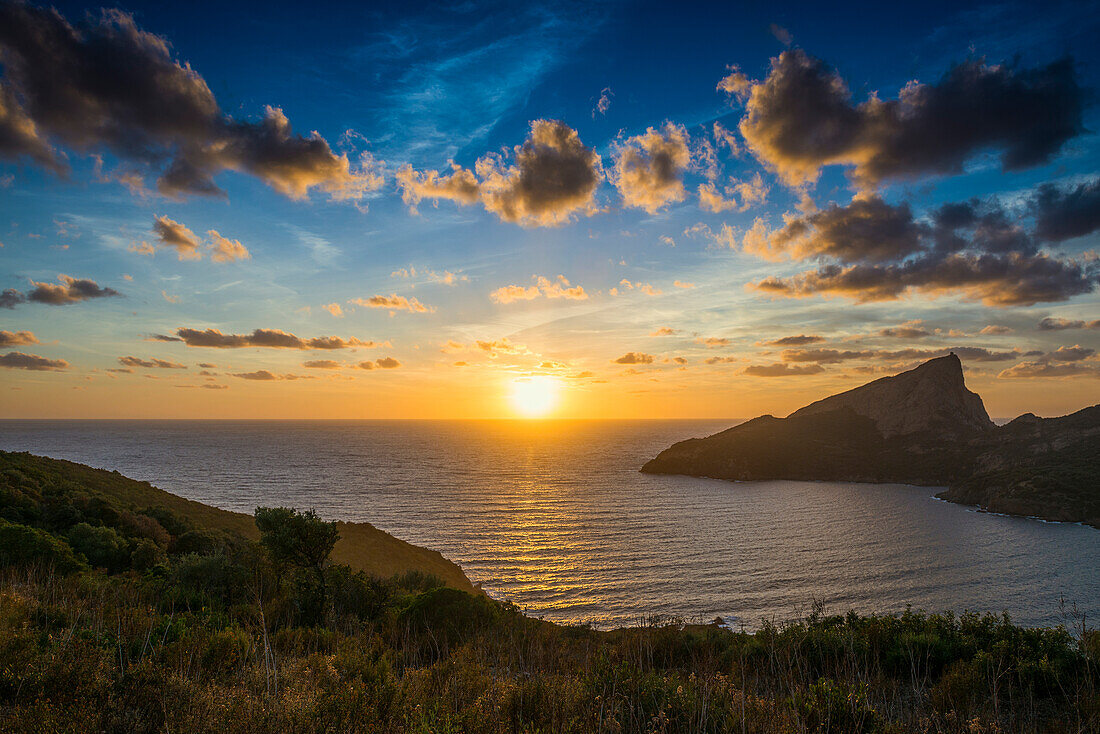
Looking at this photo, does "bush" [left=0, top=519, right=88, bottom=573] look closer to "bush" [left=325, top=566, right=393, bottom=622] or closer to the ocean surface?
"bush" [left=325, top=566, right=393, bottom=622]

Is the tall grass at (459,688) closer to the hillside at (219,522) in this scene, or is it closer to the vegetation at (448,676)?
the vegetation at (448,676)

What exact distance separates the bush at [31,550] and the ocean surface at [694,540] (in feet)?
108

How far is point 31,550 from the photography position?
18.4 metres

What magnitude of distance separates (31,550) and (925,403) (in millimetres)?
184220

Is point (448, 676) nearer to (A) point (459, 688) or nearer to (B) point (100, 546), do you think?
(A) point (459, 688)

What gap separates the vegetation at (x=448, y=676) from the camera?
602cm

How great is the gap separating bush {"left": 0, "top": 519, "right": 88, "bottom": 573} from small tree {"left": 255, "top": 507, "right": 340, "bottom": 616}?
6652 mm

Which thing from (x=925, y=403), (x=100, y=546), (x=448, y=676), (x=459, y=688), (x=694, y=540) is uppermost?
(x=925, y=403)

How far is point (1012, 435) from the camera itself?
128 m

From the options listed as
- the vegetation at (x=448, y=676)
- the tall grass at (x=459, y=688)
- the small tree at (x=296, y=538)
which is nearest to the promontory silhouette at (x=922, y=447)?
the vegetation at (x=448, y=676)

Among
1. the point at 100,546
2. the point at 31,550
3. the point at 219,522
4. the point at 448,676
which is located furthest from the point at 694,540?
the point at 31,550

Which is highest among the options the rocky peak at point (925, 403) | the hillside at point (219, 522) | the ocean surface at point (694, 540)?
the rocky peak at point (925, 403)

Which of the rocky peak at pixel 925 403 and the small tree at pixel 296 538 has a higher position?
the rocky peak at pixel 925 403

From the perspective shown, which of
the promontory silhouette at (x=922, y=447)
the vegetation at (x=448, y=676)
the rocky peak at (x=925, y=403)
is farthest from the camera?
the rocky peak at (x=925, y=403)
